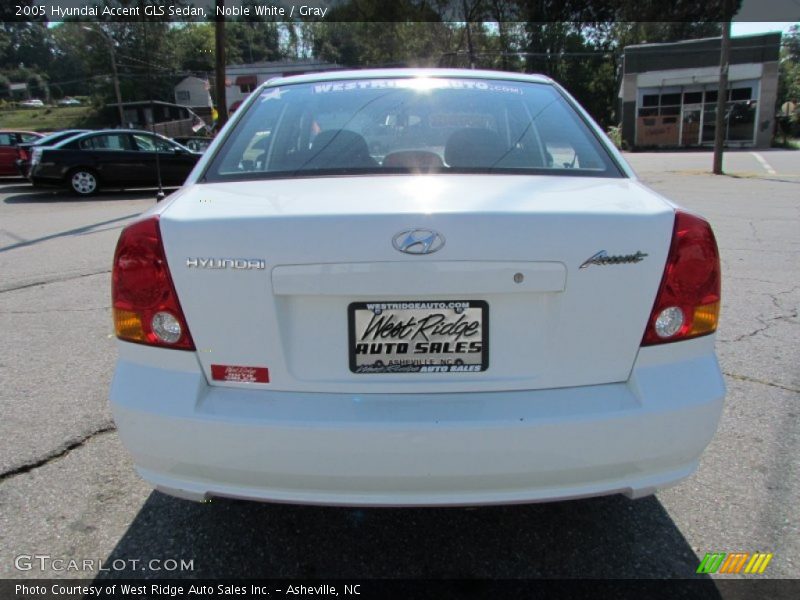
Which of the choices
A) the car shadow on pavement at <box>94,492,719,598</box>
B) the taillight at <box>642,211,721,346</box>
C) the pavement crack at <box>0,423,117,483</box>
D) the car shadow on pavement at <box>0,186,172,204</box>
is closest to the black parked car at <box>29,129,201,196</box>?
the car shadow on pavement at <box>0,186,172,204</box>

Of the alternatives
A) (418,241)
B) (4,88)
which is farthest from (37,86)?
(418,241)

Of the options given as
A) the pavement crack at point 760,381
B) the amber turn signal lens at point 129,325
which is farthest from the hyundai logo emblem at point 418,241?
the pavement crack at point 760,381

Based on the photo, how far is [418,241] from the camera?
68.1 inches

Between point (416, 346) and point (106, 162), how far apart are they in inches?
569

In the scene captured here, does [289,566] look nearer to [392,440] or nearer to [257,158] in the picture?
[392,440]

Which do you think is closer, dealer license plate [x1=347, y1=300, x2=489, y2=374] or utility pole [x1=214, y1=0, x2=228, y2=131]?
dealer license plate [x1=347, y1=300, x2=489, y2=374]

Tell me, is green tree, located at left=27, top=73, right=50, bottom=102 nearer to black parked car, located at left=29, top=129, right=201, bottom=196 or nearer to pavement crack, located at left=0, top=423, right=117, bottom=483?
black parked car, located at left=29, top=129, right=201, bottom=196

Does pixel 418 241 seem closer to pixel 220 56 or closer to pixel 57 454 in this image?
pixel 57 454

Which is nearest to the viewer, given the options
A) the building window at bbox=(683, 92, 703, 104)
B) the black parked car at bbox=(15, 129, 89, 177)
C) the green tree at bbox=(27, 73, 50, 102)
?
the black parked car at bbox=(15, 129, 89, 177)

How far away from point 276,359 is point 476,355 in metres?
0.58

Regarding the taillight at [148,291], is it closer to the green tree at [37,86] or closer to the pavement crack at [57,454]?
the pavement crack at [57,454]

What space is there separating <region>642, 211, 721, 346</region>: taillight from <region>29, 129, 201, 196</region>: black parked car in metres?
13.8

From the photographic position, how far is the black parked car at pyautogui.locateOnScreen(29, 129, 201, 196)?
13750 millimetres

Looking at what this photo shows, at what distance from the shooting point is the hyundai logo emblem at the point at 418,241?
5.66 ft
